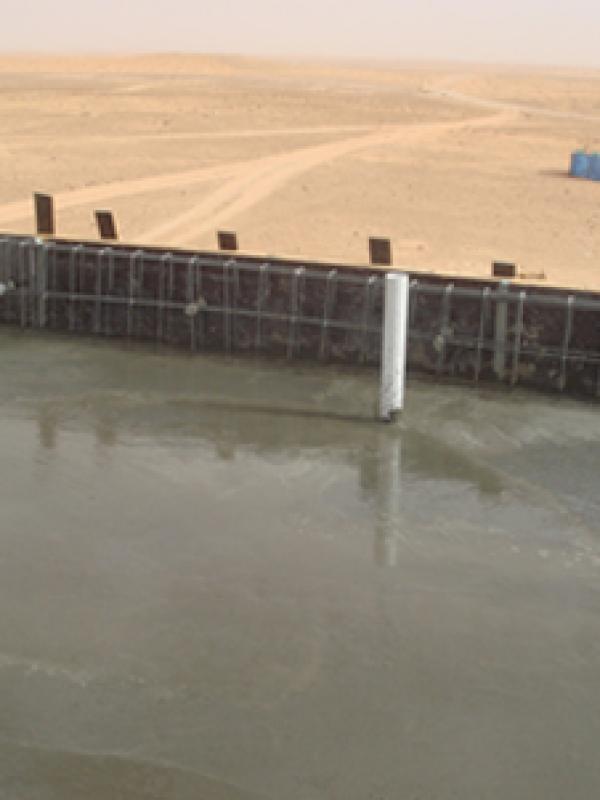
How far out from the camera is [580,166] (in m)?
32.9

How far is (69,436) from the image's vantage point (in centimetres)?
1171

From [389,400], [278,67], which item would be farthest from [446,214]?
[278,67]

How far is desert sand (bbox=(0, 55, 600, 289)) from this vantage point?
74.8 feet

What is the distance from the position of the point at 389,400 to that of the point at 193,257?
427cm

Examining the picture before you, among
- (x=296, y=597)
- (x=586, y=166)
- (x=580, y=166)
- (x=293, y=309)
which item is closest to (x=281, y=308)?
(x=293, y=309)

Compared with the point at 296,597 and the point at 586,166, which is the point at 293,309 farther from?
the point at 586,166

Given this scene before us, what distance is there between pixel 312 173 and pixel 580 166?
7.76 metres

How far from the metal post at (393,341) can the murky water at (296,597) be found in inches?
14.0

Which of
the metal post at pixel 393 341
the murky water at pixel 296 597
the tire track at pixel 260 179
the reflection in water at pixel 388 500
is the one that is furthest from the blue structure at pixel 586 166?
the reflection in water at pixel 388 500

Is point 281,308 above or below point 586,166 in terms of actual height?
below

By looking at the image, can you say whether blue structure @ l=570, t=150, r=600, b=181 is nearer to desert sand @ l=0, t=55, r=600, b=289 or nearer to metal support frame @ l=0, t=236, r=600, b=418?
desert sand @ l=0, t=55, r=600, b=289

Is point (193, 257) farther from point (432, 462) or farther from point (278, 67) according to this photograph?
point (278, 67)

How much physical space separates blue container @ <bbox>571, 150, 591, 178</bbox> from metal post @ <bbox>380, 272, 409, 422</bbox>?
22341 millimetres

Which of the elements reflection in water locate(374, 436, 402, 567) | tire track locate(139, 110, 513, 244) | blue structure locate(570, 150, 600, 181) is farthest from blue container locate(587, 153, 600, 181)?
reflection in water locate(374, 436, 402, 567)
